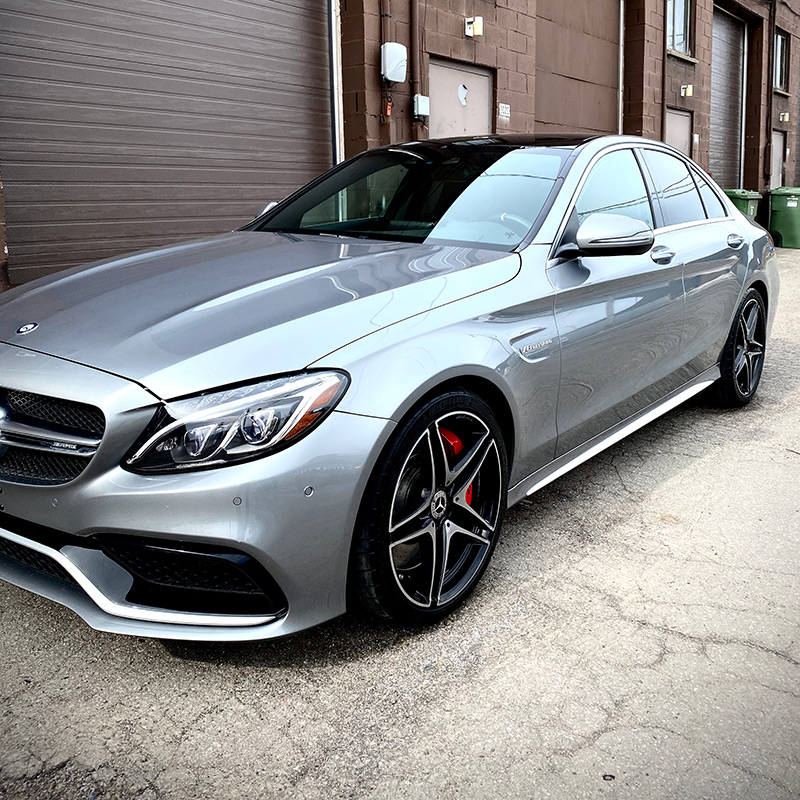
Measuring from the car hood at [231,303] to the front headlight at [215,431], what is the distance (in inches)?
1.8

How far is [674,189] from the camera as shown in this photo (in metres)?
4.09

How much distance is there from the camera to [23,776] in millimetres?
1848

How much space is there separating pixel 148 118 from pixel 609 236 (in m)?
4.65

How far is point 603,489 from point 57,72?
4670 millimetres

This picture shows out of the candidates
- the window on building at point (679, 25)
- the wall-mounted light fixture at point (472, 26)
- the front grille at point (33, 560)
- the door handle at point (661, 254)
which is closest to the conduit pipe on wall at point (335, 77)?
the wall-mounted light fixture at point (472, 26)

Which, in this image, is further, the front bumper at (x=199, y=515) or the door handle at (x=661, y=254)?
the door handle at (x=661, y=254)

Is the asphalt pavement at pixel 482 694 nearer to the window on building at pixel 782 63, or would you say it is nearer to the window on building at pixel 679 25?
the window on building at pixel 679 25

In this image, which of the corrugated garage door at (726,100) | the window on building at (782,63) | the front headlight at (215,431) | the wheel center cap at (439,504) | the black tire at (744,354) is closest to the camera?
the front headlight at (215,431)

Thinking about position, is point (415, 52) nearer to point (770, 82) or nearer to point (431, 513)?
point (431, 513)

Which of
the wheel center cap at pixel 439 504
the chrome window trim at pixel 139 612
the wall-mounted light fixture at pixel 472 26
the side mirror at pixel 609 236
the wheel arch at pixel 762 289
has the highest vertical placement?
A: the wall-mounted light fixture at pixel 472 26

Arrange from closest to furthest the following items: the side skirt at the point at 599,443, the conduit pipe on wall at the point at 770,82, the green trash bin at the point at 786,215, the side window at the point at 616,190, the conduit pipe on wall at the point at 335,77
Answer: the side skirt at the point at 599,443 → the side window at the point at 616,190 → the conduit pipe on wall at the point at 335,77 → the green trash bin at the point at 786,215 → the conduit pipe on wall at the point at 770,82

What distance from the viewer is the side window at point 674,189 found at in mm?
3928

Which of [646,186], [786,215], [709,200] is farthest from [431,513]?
[786,215]

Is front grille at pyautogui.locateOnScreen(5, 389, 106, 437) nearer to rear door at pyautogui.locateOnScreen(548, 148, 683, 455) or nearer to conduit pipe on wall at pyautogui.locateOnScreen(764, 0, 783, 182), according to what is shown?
rear door at pyautogui.locateOnScreen(548, 148, 683, 455)
